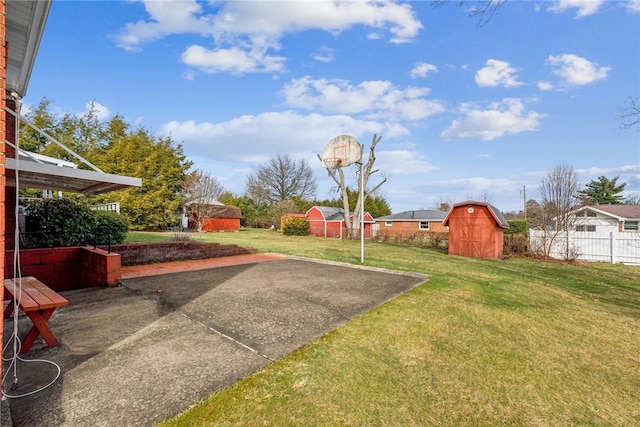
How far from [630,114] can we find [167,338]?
35.9 ft

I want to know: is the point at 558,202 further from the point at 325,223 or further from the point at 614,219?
the point at 325,223

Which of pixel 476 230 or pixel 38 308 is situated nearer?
pixel 38 308

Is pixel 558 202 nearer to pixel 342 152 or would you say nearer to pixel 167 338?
pixel 342 152

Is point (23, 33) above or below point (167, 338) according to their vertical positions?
above

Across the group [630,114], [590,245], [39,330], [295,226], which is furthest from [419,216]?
[39,330]

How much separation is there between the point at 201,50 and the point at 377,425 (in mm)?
14042

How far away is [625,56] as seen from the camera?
7.45 metres

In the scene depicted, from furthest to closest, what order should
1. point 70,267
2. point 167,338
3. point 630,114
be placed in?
point 630,114
point 70,267
point 167,338

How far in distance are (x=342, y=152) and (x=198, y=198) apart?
20822mm

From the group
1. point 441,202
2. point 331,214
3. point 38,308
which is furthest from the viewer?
point 441,202

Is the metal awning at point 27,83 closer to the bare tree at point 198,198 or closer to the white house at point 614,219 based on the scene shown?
the bare tree at point 198,198

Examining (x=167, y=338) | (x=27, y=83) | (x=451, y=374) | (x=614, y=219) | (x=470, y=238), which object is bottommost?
(x=451, y=374)

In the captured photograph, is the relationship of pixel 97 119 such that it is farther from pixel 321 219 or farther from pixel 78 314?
pixel 78 314

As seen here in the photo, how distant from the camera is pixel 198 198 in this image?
27.8 m
